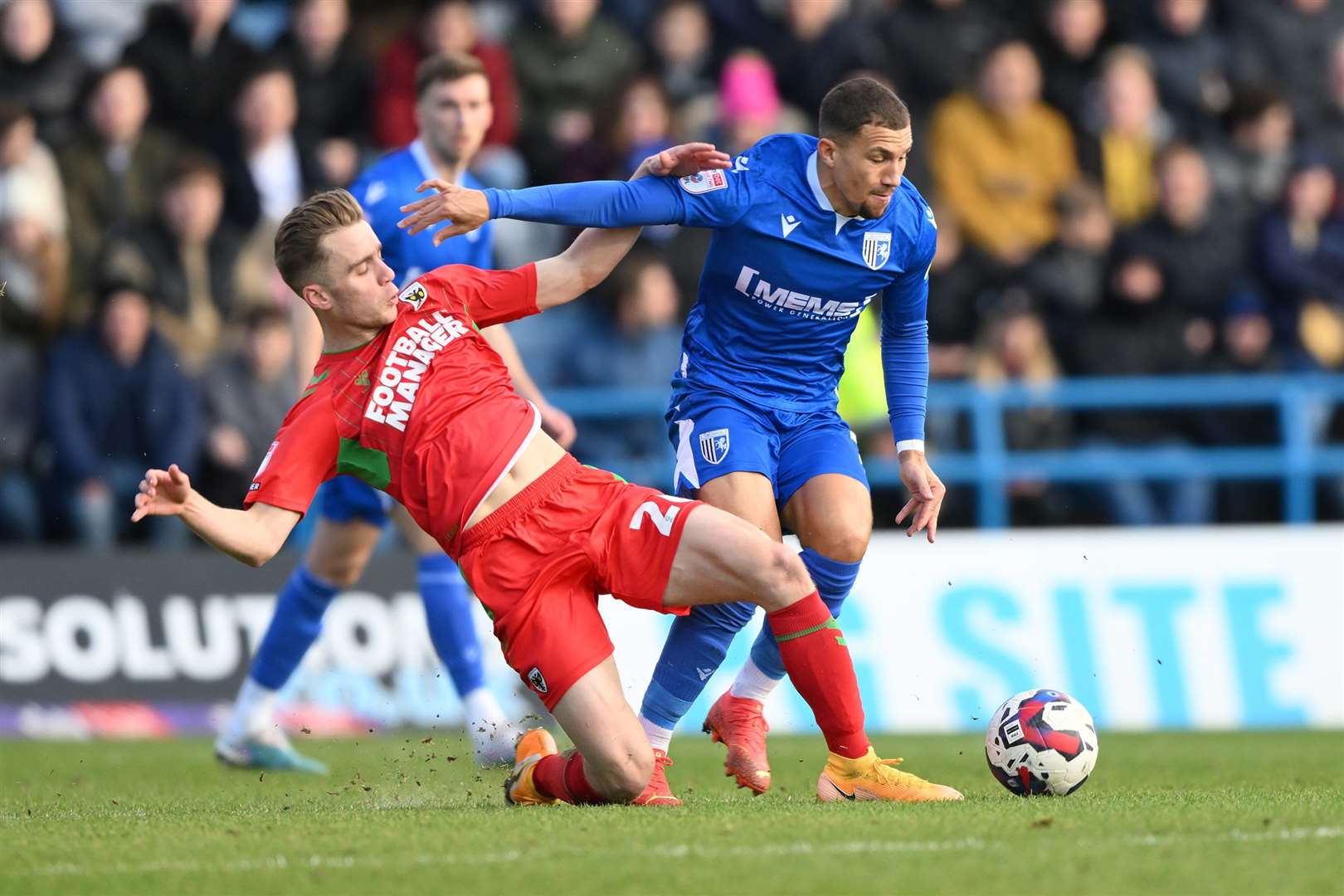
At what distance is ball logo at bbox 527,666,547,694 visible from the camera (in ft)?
19.6

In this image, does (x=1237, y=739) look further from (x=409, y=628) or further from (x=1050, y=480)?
(x=409, y=628)

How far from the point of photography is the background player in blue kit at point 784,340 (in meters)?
6.43

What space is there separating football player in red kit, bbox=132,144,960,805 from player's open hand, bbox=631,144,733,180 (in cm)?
86

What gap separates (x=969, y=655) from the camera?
436 inches

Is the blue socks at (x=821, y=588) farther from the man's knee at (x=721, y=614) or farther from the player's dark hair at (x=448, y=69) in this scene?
the player's dark hair at (x=448, y=69)

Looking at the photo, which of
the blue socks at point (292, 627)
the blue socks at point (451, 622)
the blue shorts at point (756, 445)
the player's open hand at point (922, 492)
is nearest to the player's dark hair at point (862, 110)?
the blue shorts at point (756, 445)

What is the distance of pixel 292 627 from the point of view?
28.0 ft

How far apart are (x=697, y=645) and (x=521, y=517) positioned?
0.97 meters

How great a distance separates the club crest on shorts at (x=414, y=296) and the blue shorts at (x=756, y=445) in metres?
1.11

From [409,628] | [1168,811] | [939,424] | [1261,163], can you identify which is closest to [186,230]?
[409,628]

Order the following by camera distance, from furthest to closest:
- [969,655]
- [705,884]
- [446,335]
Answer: [969,655] → [446,335] → [705,884]

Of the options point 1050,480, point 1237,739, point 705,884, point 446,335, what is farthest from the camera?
point 1050,480

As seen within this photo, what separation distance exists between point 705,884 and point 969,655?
6.72 meters

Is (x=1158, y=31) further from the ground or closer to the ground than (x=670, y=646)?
further from the ground
